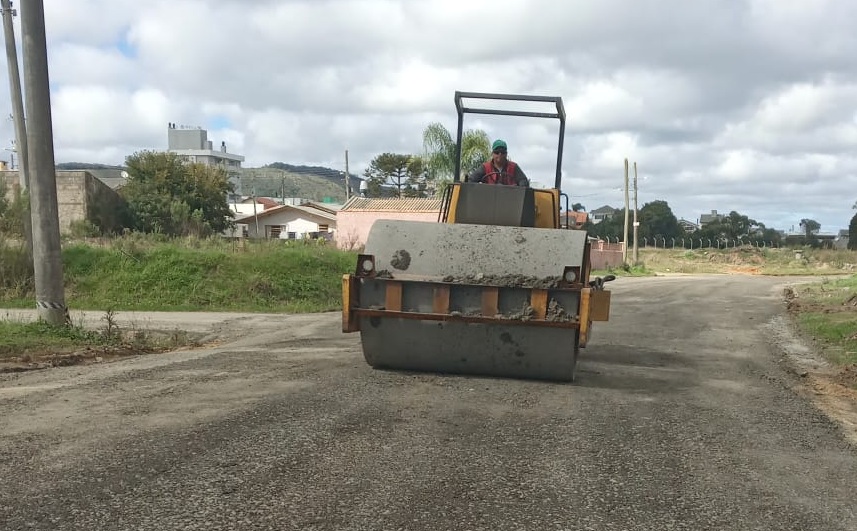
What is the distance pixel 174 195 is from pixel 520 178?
120 feet

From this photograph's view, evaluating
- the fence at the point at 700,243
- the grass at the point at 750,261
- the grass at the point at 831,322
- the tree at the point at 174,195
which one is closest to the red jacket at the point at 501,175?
the grass at the point at 831,322

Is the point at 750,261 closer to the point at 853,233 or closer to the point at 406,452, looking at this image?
the point at 853,233

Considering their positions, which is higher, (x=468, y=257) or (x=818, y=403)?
(x=468, y=257)

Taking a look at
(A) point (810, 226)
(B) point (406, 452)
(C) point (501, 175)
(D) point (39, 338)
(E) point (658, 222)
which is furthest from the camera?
(A) point (810, 226)

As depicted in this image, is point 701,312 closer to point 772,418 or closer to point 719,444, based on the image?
point 772,418

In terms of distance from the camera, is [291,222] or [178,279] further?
[291,222]

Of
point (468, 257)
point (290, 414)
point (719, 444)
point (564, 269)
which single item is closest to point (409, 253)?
point (468, 257)

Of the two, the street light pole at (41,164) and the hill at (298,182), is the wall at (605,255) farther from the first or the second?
the hill at (298,182)

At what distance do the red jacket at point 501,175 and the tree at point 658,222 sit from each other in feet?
295

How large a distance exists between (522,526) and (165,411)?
3349mm

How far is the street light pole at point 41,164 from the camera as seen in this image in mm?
11906

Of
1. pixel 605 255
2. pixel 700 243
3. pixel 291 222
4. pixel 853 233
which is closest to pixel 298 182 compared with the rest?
pixel 700 243

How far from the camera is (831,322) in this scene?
15.8m

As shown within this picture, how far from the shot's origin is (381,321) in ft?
24.6
